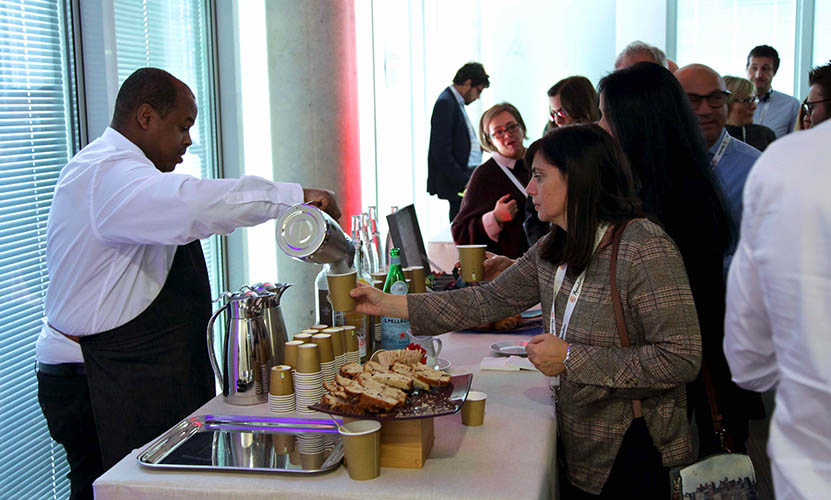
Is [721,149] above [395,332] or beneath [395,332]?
above

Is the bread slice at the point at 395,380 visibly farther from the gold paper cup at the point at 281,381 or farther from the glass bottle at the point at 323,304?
the glass bottle at the point at 323,304

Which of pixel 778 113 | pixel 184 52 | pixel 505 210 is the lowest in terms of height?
pixel 505 210

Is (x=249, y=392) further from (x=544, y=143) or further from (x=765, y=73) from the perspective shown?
(x=765, y=73)

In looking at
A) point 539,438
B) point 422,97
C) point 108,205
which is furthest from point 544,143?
point 422,97

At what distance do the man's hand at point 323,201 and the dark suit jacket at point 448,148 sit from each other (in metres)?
4.06

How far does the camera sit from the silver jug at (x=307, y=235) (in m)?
1.76

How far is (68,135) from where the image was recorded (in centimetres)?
285

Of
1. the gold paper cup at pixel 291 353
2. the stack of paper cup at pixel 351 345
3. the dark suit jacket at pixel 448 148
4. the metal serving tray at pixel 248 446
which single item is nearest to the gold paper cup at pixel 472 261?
the stack of paper cup at pixel 351 345

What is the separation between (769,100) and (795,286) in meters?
5.27

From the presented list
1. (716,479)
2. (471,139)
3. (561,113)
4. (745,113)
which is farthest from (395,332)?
(471,139)

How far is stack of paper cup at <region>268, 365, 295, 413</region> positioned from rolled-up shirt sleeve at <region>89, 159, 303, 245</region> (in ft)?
1.69

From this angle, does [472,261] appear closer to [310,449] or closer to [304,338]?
[304,338]

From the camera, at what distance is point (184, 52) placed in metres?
3.85

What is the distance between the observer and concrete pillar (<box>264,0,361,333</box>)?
4.38 m
